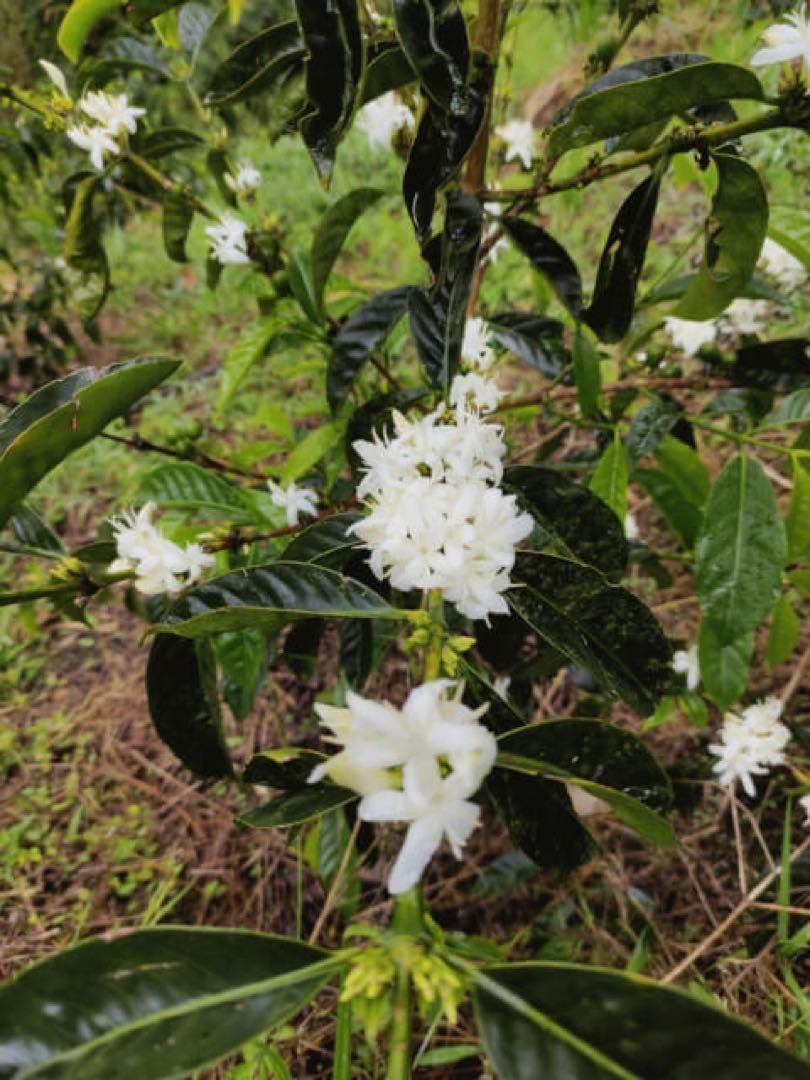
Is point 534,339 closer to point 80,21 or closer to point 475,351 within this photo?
point 475,351

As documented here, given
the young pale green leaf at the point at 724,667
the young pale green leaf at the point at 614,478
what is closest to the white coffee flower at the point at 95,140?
the young pale green leaf at the point at 614,478

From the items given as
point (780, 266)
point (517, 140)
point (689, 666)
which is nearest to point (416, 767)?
point (689, 666)

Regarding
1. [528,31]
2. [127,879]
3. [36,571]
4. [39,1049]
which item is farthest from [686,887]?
[528,31]

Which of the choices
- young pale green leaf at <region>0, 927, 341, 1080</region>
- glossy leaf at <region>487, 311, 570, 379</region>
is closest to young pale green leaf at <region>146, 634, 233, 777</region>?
young pale green leaf at <region>0, 927, 341, 1080</region>

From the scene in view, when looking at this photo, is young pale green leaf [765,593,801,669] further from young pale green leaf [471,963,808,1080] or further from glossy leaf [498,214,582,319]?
young pale green leaf [471,963,808,1080]

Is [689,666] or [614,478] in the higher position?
[614,478]

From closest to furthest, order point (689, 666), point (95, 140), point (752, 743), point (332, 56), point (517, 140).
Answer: point (332, 56)
point (95, 140)
point (752, 743)
point (689, 666)
point (517, 140)

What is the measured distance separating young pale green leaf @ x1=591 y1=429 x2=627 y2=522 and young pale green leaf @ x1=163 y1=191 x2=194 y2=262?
786 millimetres

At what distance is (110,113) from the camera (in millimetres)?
1065

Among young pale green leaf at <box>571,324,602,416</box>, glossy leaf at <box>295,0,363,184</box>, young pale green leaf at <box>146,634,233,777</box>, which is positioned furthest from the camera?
young pale green leaf at <box>571,324,602,416</box>

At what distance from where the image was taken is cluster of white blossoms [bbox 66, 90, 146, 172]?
3.42 feet

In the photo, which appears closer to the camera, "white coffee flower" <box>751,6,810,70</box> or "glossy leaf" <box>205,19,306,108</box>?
"white coffee flower" <box>751,6,810,70</box>

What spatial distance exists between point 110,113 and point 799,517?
44.0 inches

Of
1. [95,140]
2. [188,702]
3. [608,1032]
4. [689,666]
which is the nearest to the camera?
[608,1032]
